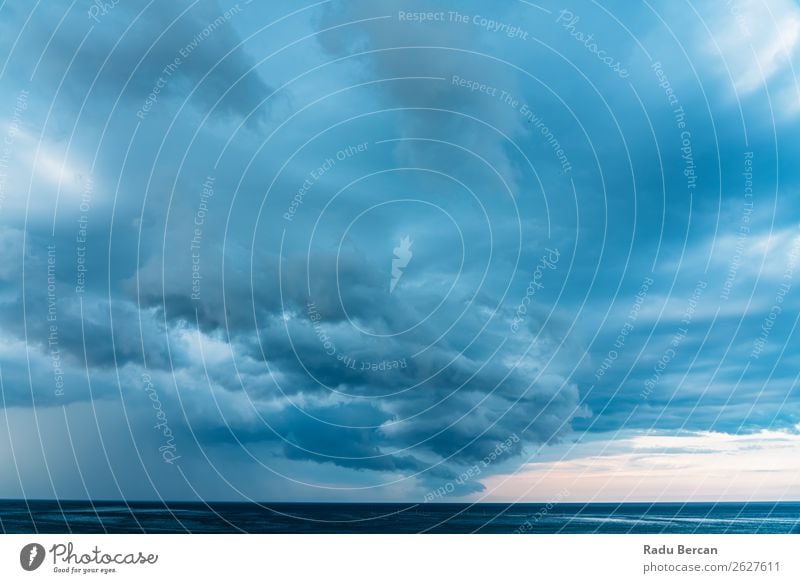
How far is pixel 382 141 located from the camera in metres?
34.9

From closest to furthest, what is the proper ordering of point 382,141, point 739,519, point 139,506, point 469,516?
point 382,141 < point 739,519 < point 469,516 < point 139,506
